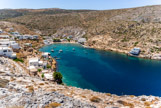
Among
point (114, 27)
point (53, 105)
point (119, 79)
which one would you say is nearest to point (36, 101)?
point (53, 105)

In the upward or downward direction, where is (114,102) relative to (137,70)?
upward

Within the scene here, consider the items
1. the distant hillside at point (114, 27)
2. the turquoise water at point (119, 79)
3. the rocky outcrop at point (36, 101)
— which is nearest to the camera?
the rocky outcrop at point (36, 101)

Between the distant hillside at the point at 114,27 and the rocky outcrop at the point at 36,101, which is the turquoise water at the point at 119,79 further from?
the distant hillside at the point at 114,27

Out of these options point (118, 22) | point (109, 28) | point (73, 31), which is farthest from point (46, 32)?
point (118, 22)

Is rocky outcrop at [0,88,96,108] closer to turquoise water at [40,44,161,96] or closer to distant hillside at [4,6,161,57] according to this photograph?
turquoise water at [40,44,161,96]

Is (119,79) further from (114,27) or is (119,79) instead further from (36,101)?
(114,27)

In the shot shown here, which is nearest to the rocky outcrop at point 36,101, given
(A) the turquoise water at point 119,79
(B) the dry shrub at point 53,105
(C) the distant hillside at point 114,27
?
(B) the dry shrub at point 53,105

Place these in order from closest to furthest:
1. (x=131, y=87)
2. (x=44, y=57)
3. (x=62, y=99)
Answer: (x=62, y=99) < (x=131, y=87) < (x=44, y=57)

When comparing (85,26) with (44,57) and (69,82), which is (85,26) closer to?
(44,57)
